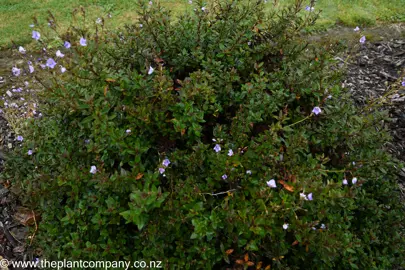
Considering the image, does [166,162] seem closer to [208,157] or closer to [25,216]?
[208,157]

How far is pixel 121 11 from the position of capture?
5.77m

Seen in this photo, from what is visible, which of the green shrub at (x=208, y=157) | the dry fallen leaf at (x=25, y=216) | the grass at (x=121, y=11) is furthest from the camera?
the grass at (x=121, y=11)

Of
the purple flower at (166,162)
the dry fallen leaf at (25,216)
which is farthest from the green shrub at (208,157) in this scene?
the dry fallen leaf at (25,216)

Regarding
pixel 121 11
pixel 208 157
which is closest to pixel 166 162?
pixel 208 157

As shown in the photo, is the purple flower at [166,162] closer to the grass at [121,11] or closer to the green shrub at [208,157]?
the green shrub at [208,157]

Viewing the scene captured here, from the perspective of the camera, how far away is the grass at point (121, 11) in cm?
545

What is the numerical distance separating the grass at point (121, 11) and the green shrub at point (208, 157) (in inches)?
134

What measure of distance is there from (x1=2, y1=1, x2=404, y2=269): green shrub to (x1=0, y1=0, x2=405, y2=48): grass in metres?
3.41

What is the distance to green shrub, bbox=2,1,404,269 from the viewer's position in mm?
1977

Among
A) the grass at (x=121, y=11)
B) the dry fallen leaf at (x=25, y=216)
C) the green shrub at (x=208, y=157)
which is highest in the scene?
the green shrub at (x=208, y=157)

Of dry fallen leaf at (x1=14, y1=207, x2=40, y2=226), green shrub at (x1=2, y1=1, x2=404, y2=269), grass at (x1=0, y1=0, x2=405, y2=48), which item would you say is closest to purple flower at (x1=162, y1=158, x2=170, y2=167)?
green shrub at (x1=2, y1=1, x2=404, y2=269)

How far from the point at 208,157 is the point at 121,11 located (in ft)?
14.9

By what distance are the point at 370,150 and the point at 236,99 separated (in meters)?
1.12

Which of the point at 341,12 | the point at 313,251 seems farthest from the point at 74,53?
the point at 341,12
